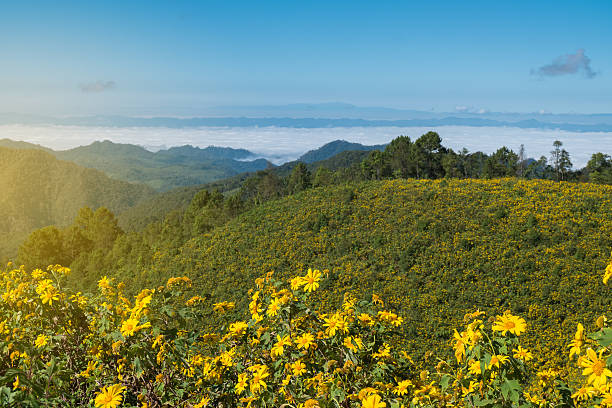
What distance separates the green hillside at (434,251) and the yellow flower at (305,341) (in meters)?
18.0

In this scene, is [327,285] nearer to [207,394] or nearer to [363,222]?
[363,222]

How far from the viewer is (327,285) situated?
27.1 meters

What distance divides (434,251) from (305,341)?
2622 cm

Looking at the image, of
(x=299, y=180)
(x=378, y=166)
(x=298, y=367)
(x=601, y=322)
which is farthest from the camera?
(x=299, y=180)

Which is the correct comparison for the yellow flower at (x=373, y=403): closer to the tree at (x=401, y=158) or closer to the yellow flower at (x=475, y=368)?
the yellow flower at (x=475, y=368)

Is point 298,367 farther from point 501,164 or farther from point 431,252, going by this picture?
point 501,164

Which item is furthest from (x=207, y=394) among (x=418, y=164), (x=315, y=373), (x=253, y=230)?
(x=418, y=164)

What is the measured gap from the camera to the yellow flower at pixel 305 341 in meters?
3.51

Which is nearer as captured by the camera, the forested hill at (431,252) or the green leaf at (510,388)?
the green leaf at (510,388)

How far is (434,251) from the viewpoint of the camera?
90.8 feet

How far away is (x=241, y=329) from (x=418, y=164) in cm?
6412

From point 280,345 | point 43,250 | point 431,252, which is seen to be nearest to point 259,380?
point 280,345

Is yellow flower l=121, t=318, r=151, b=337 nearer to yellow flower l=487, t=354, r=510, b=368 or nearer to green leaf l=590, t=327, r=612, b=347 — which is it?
yellow flower l=487, t=354, r=510, b=368

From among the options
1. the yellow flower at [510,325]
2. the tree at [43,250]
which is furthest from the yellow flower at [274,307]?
the tree at [43,250]
